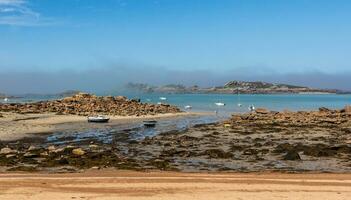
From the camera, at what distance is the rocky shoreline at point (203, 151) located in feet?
75.3

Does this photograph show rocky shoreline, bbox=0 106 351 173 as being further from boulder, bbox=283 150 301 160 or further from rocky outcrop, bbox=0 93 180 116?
rocky outcrop, bbox=0 93 180 116

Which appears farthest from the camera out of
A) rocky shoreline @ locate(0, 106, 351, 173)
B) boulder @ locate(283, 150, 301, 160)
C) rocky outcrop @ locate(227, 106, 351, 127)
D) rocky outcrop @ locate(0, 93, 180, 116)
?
rocky outcrop @ locate(0, 93, 180, 116)

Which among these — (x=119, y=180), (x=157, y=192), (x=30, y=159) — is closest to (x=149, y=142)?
(x=30, y=159)

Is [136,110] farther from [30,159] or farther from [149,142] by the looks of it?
[30,159]

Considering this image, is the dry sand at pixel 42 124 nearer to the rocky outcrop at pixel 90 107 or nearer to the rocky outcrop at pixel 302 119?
the rocky outcrop at pixel 90 107

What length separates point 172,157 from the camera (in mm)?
26266

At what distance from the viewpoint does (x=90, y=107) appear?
245 feet

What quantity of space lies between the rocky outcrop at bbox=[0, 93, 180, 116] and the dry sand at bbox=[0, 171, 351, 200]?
159 feet

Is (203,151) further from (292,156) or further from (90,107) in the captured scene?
(90,107)

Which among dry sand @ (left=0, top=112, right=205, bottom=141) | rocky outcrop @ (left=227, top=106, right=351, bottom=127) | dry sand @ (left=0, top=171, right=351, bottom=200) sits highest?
dry sand @ (left=0, top=171, right=351, bottom=200)

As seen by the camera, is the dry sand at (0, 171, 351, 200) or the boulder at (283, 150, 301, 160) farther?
the boulder at (283, 150, 301, 160)

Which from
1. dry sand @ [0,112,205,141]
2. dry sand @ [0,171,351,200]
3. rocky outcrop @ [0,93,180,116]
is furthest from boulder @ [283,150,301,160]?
rocky outcrop @ [0,93,180,116]

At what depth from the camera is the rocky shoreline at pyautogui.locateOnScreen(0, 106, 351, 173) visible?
2294cm

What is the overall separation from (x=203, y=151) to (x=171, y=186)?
12.8m
